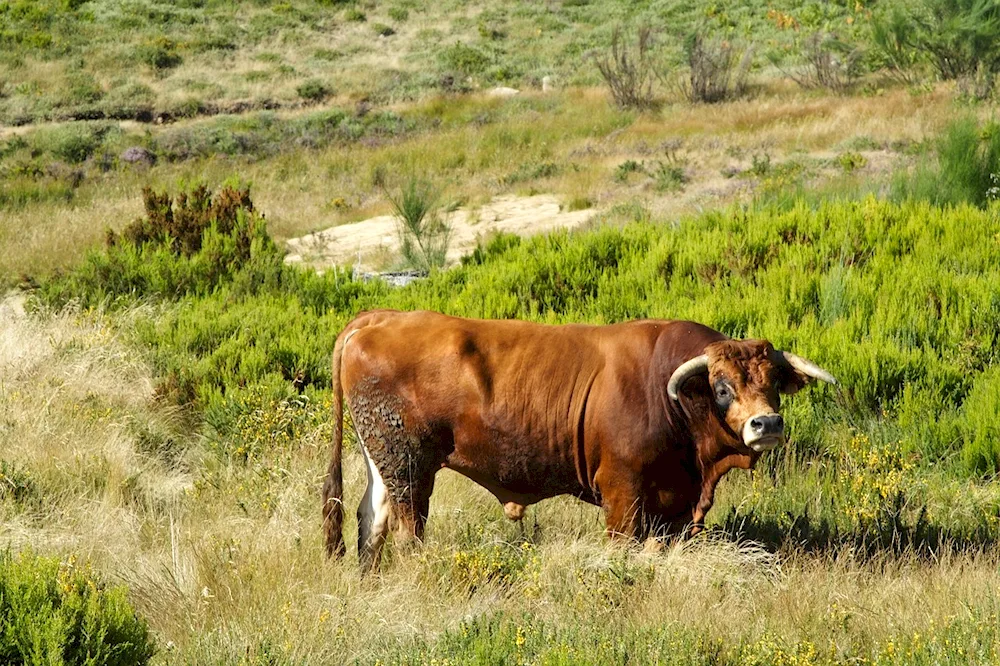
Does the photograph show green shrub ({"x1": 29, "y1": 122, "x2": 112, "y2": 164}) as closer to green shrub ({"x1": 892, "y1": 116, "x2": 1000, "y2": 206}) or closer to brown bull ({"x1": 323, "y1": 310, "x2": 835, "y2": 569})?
green shrub ({"x1": 892, "y1": 116, "x2": 1000, "y2": 206})

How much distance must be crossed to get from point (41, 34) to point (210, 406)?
36.5 metres

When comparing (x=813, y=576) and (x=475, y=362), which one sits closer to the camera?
(x=813, y=576)

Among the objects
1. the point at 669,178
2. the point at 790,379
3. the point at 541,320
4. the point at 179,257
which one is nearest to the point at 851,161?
the point at 669,178

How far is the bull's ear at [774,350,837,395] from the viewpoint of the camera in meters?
5.09

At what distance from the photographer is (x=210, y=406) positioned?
8297 millimetres

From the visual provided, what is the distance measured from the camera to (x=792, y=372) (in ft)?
17.1

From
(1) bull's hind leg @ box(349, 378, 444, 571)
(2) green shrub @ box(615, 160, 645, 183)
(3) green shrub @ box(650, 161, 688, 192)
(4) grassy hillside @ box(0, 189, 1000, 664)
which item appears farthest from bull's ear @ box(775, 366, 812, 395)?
(2) green shrub @ box(615, 160, 645, 183)

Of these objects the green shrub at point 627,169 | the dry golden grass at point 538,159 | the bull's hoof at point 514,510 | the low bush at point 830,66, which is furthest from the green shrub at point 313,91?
the bull's hoof at point 514,510

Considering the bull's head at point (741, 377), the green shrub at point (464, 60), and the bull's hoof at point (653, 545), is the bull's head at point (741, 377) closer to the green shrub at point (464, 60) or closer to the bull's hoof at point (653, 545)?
the bull's hoof at point (653, 545)

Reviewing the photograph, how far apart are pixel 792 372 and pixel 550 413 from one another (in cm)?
111

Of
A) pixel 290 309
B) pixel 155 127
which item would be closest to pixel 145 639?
pixel 290 309

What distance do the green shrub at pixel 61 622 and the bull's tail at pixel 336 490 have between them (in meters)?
1.57

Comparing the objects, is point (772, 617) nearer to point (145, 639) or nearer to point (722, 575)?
point (722, 575)

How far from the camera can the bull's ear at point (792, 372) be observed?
16.7 feet
